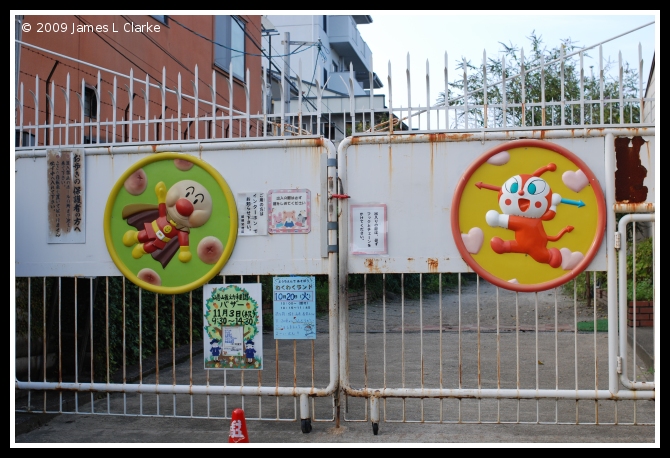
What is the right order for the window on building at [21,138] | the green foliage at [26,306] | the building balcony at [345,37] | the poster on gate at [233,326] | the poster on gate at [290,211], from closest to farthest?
the poster on gate at [290,211] < the poster on gate at [233,326] < the window on building at [21,138] < the green foliage at [26,306] < the building balcony at [345,37]

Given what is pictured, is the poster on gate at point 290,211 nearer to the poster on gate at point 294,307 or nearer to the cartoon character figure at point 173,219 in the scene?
the poster on gate at point 294,307

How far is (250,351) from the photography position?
251 inches

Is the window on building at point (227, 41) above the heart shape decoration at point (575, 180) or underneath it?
above

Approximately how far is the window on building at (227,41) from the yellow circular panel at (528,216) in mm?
11328

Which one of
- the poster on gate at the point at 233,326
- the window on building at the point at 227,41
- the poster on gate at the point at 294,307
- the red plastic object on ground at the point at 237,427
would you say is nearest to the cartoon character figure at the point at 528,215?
the poster on gate at the point at 294,307

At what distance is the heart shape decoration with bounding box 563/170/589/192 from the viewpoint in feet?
19.5

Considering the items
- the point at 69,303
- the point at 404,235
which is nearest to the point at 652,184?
the point at 404,235

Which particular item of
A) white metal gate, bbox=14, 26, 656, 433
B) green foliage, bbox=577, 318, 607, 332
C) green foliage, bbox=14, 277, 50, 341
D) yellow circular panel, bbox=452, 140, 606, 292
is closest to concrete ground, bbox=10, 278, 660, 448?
white metal gate, bbox=14, 26, 656, 433

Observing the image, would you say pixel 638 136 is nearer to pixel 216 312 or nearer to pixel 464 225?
pixel 464 225

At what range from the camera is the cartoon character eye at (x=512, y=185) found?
597cm

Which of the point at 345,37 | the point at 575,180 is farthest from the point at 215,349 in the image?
the point at 345,37

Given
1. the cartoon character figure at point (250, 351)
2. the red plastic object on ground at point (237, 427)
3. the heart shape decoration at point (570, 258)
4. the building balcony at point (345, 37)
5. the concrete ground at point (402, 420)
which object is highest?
the building balcony at point (345, 37)
